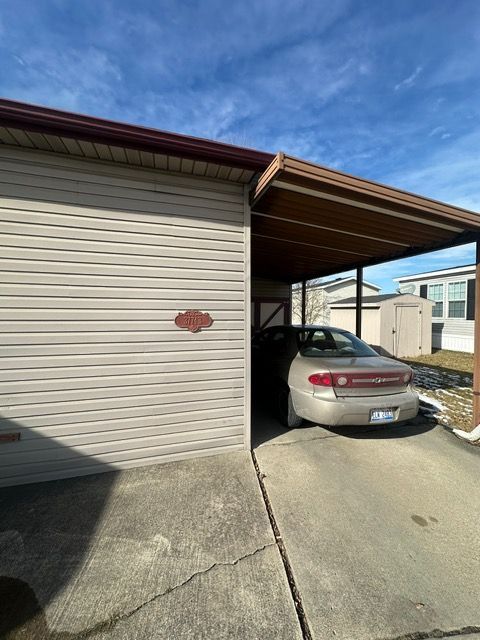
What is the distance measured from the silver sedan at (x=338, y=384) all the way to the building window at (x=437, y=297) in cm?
1309

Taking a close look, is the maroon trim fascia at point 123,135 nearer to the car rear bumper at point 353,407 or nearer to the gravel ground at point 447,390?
the car rear bumper at point 353,407

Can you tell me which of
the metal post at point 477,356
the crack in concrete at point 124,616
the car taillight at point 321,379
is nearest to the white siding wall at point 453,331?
the metal post at point 477,356

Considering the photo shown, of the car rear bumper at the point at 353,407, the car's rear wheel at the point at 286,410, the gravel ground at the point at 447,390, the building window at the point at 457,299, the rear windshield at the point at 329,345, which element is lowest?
the gravel ground at the point at 447,390

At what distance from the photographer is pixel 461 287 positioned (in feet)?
43.9

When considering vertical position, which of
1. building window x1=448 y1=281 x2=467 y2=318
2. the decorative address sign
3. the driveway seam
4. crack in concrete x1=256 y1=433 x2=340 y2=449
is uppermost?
building window x1=448 y1=281 x2=467 y2=318

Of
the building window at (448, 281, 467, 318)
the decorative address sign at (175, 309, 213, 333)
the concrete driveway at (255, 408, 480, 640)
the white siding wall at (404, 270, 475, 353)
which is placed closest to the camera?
the concrete driveway at (255, 408, 480, 640)

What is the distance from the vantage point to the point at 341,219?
389 cm

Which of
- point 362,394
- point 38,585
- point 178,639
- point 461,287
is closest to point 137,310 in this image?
point 38,585

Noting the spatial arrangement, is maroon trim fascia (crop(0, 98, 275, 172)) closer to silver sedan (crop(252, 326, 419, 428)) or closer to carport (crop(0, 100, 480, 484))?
carport (crop(0, 100, 480, 484))

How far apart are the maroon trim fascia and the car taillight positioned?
241 cm

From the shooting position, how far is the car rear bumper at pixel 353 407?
326 centimetres

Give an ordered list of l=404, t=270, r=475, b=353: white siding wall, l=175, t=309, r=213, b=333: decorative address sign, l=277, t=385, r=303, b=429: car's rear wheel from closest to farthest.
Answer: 1. l=175, t=309, r=213, b=333: decorative address sign
2. l=277, t=385, r=303, b=429: car's rear wheel
3. l=404, t=270, r=475, b=353: white siding wall

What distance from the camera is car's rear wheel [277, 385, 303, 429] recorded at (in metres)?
3.94

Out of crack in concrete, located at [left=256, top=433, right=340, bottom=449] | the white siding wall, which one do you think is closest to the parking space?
crack in concrete, located at [left=256, top=433, right=340, bottom=449]
